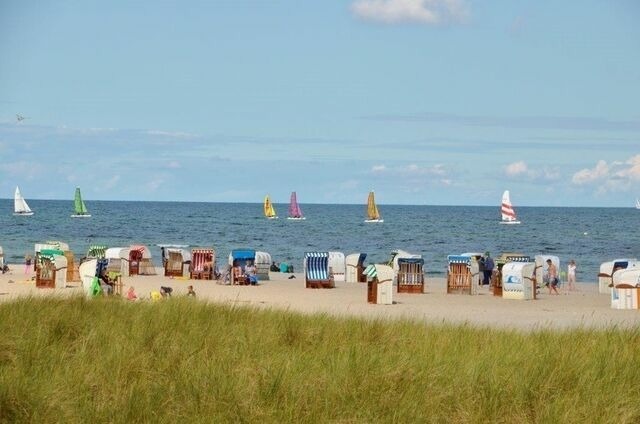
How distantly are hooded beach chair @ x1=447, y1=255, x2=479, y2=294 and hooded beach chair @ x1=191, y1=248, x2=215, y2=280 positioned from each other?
7.82m

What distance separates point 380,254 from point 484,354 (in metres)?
51.5

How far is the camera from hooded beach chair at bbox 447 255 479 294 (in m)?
29.0

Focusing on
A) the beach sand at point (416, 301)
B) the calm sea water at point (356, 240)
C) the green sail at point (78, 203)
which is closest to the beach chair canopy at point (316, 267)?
the beach sand at point (416, 301)

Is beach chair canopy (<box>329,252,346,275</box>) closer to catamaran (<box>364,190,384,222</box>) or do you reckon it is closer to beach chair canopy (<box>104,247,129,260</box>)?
beach chair canopy (<box>104,247,129,260</box>)

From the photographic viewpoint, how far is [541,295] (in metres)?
28.8

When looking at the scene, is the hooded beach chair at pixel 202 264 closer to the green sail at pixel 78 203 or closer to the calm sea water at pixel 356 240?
the calm sea water at pixel 356 240

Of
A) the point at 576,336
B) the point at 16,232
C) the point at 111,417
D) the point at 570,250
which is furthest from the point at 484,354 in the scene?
the point at 16,232

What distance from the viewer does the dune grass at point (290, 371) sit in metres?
8.41

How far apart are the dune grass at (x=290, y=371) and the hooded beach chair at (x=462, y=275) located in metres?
16.7

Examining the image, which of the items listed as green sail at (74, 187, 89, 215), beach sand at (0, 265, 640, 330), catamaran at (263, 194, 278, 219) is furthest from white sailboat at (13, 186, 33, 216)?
beach sand at (0, 265, 640, 330)

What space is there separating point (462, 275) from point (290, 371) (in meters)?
20.4

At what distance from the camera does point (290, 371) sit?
9.29 m

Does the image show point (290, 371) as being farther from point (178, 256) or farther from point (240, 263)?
point (178, 256)

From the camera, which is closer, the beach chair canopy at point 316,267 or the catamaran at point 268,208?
the beach chair canopy at point 316,267
